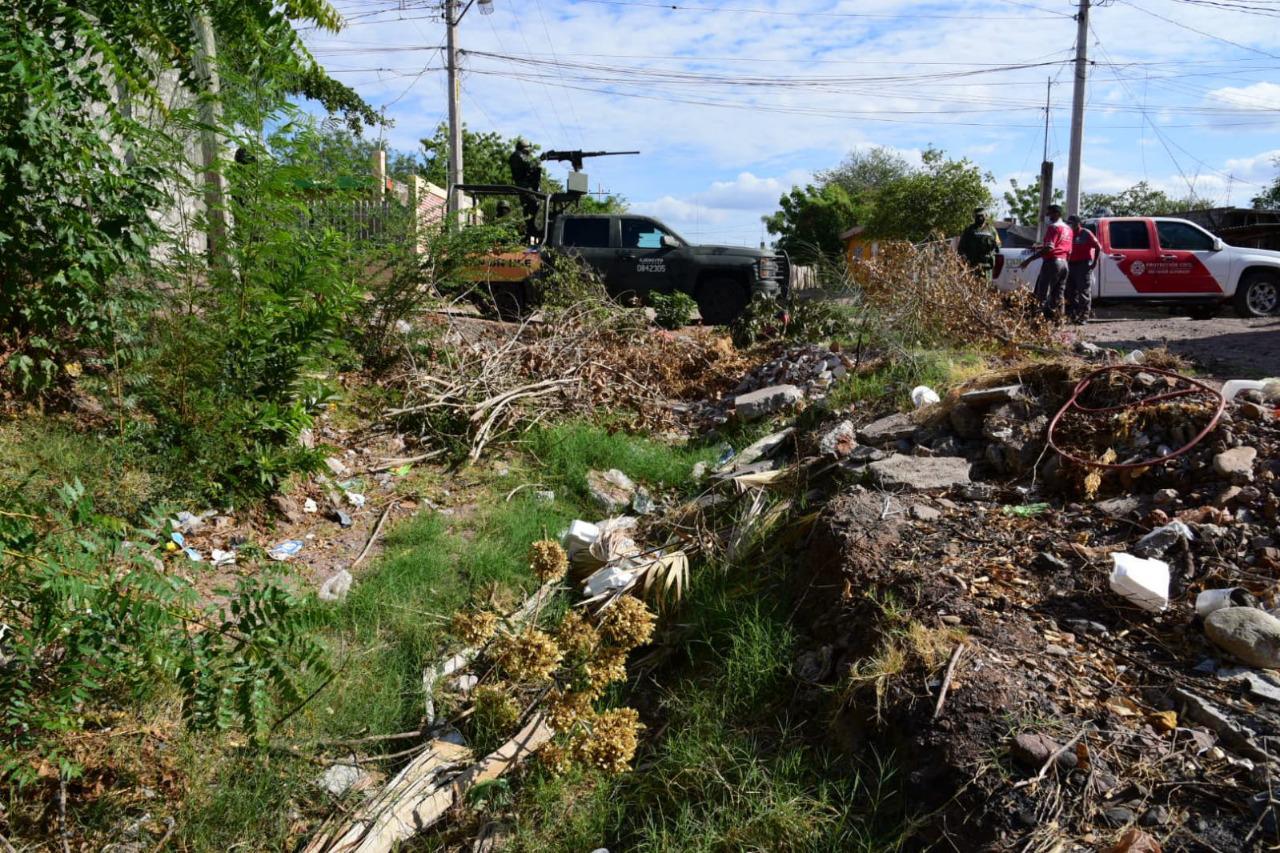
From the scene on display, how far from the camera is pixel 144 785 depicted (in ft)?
10.7

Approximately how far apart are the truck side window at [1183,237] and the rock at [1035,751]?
14964mm

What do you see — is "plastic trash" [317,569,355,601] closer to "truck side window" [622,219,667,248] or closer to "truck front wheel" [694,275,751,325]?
"truck front wheel" [694,275,751,325]

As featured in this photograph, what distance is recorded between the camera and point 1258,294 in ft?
48.8

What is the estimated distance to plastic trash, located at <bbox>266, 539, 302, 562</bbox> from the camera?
5.25 metres

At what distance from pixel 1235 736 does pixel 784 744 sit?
1410 millimetres

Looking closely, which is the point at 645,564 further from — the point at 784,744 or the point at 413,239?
the point at 413,239

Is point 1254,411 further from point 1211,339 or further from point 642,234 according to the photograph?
point 642,234

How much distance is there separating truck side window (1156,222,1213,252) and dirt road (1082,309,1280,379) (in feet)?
3.89

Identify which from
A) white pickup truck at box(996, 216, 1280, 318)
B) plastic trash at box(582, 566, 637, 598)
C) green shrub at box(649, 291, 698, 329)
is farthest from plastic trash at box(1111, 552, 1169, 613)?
white pickup truck at box(996, 216, 1280, 318)

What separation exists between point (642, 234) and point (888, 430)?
890cm

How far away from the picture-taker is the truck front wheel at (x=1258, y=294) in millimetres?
14789

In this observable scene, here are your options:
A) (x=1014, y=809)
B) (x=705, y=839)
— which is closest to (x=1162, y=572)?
(x=1014, y=809)

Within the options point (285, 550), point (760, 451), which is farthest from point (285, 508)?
point (760, 451)

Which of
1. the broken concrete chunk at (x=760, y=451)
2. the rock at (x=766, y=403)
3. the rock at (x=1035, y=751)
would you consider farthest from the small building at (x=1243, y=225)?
the rock at (x=1035, y=751)
